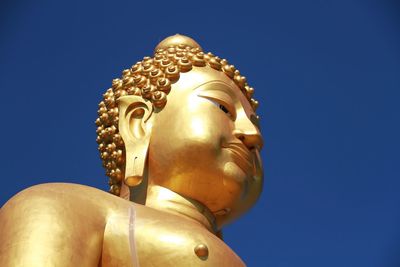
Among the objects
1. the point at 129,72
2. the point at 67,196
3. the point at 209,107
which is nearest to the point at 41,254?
the point at 67,196

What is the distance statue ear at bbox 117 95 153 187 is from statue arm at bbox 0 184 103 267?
0.97 m

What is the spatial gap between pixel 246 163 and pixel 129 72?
143 cm

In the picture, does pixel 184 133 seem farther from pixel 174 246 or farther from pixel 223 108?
pixel 174 246

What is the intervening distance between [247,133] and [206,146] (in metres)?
0.45

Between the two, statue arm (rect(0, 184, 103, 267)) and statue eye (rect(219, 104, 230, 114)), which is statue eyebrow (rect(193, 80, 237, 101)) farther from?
statue arm (rect(0, 184, 103, 267))

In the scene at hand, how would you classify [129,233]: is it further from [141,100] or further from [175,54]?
[175,54]

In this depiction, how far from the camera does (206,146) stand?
5707 millimetres

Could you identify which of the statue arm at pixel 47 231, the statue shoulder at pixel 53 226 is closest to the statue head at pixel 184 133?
the statue shoulder at pixel 53 226

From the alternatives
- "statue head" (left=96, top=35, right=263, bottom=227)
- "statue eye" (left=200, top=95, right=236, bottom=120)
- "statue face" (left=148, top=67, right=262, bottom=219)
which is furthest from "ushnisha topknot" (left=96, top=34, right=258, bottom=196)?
"statue eye" (left=200, top=95, right=236, bottom=120)

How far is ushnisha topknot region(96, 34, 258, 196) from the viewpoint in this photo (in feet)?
20.1

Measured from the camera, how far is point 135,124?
6137mm

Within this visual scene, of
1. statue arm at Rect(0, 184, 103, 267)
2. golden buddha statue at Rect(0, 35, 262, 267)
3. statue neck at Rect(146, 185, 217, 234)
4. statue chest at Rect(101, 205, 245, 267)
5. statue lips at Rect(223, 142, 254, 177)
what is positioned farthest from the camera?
statue lips at Rect(223, 142, 254, 177)

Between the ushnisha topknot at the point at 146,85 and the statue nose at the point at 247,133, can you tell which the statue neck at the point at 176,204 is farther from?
the statue nose at the point at 247,133

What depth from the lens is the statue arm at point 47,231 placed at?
4.23 meters
